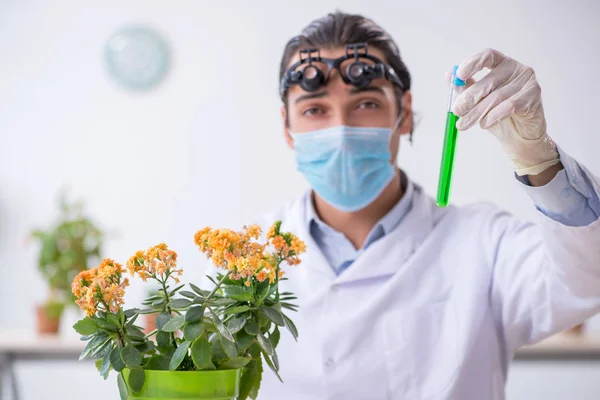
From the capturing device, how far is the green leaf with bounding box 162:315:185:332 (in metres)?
0.78

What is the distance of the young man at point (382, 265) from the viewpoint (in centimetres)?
134

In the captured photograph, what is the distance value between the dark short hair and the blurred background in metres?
1.69

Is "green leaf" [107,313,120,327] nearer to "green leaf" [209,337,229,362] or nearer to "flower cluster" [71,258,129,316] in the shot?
"flower cluster" [71,258,129,316]

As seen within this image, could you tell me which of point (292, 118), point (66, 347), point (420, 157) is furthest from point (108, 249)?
point (292, 118)

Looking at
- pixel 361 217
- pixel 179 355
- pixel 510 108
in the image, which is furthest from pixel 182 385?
pixel 361 217

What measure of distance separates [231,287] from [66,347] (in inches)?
79.6

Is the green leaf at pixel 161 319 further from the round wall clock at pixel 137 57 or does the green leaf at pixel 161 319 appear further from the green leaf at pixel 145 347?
the round wall clock at pixel 137 57

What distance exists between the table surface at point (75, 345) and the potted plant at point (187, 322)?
1.87 meters

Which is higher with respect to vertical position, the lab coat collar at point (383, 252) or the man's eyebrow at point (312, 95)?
the man's eyebrow at point (312, 95)

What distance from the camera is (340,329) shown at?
138cm

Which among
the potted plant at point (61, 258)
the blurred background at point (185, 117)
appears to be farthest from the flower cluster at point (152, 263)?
the blurred background at point (185, 117)

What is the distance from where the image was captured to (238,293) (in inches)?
32.1

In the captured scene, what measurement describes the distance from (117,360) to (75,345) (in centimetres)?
200

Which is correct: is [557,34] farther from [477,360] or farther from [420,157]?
[477,360]
